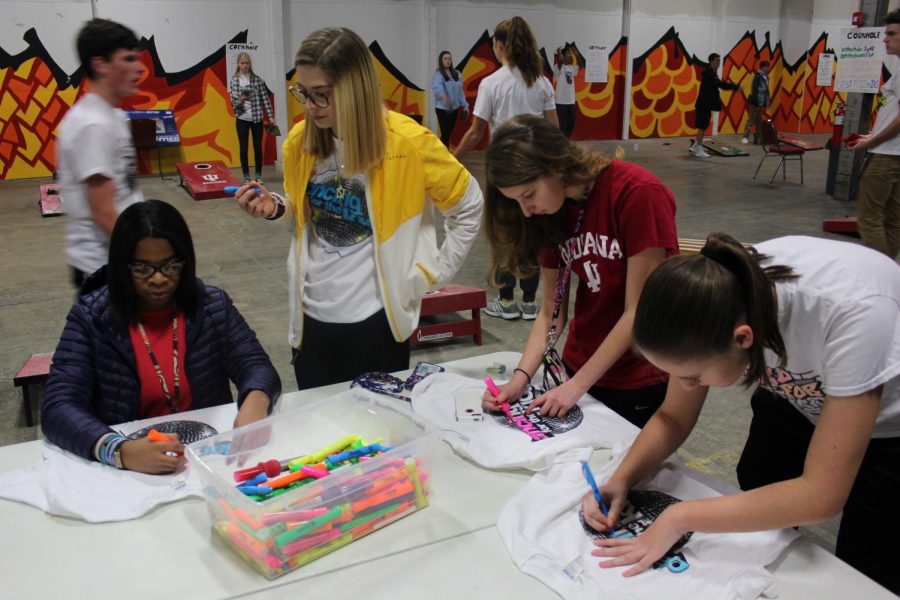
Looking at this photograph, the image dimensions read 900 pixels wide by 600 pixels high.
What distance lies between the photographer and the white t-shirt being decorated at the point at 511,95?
434cm

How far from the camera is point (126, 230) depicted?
1701 millimetres

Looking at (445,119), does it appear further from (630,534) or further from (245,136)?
(630,534)

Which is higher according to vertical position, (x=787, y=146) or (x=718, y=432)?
(x=787, y=146)

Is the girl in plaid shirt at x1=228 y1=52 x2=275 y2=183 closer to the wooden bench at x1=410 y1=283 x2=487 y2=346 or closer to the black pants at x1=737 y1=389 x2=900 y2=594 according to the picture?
the wooden bench at x1=410 y1=283 x2=487 y2=346

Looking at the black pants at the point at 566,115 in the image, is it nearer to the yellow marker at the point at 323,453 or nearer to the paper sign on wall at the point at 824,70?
the paper sign on wall at the point at 824,70

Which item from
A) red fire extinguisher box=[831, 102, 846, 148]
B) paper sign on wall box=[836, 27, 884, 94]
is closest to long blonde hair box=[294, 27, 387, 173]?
paper sign on wall box=[836, 27, 884, 94]

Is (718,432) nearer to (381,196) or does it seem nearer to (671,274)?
(381,196)

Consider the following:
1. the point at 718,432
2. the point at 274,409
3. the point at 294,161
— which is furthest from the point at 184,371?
the point at 718,432

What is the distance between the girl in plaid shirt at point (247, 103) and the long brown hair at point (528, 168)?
7.07m

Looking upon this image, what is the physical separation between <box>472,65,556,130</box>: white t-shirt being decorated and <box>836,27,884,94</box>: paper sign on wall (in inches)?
150

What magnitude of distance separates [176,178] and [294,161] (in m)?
7.52

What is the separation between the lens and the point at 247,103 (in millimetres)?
8406

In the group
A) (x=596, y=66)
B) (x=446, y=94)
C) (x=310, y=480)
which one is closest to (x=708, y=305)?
(x=310, y=480)

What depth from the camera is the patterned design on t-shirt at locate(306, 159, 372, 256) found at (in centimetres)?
203
